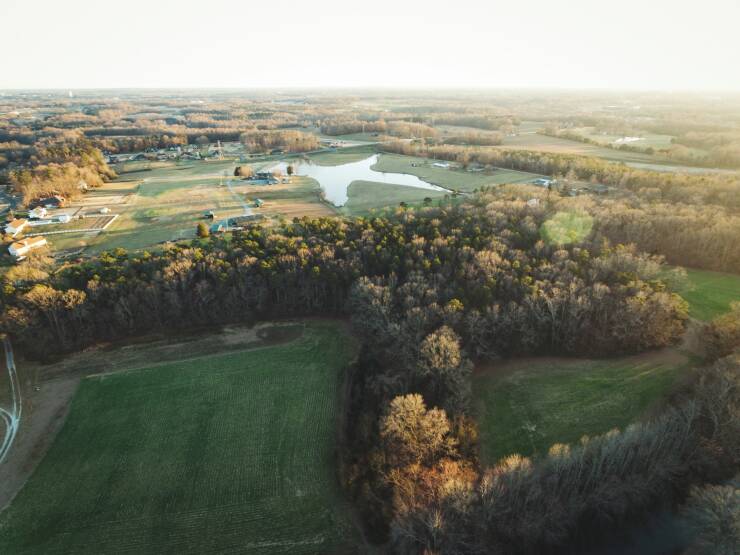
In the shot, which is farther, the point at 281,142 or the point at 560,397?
the point at 281,142

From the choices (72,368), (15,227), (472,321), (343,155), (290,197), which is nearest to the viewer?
(472,321)

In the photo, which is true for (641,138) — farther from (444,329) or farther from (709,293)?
(444,329)

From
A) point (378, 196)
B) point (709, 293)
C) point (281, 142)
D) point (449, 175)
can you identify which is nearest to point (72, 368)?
point (378, 196)

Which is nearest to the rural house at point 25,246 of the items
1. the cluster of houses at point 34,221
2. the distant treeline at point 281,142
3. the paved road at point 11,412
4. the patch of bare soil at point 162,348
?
the cluster of houses at point 34,221

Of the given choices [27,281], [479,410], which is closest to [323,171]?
[27,281]

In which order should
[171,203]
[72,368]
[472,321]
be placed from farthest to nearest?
[171,203] < [72,368] < [472,321]

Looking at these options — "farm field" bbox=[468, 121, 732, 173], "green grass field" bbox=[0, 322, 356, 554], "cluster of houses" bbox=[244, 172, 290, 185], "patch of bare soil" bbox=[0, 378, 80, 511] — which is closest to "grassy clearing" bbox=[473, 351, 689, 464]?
"green grass field" bbox=[0, 322, 356, 554]

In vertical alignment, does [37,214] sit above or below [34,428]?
above

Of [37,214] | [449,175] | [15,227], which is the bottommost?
[15,227]

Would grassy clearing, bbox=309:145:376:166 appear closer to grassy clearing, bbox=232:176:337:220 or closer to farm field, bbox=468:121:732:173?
grassy clearing, bbox=232:176:337:220
